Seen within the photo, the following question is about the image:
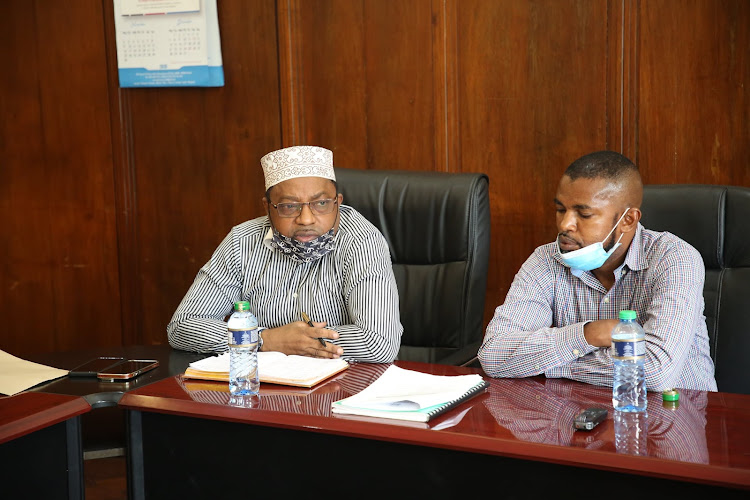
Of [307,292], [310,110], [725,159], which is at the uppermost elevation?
[310,110]

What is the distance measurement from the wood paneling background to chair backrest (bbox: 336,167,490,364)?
2.08ft

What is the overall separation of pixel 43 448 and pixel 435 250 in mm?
1257

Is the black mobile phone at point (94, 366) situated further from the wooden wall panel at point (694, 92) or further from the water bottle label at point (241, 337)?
the wooden wall panel at point (694, 92)

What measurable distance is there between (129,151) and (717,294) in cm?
265

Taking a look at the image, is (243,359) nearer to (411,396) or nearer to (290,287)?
(411,396)

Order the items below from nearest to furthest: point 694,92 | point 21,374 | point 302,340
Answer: point 21,374 → point 302,340 → point 694,92

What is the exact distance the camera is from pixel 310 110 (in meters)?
3.42

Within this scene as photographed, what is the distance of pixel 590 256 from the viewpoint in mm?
2025

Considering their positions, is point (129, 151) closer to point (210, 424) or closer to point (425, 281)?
point (425, 281)

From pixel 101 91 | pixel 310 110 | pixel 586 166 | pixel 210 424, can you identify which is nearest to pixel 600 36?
pixel 586 166

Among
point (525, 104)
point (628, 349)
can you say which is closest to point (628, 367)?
point (628, 349)

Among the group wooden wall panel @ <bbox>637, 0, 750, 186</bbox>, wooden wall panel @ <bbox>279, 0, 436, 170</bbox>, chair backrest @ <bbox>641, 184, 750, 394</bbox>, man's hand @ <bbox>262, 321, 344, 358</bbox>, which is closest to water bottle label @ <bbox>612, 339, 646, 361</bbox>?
chair backrest @ <bbox>641, 184, 750, 394</bbox>

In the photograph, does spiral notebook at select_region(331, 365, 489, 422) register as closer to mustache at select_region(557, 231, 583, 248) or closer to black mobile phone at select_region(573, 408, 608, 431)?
black mobile phone at select_region(573, 408, 608, 431)

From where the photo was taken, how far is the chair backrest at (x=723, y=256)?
2070mm
